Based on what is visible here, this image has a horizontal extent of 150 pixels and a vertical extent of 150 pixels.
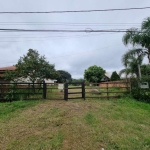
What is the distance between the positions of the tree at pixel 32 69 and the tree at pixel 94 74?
81.9ft

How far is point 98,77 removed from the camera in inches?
1428

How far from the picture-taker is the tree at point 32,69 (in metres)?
10.4

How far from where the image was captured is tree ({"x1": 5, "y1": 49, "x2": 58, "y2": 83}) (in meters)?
10.4

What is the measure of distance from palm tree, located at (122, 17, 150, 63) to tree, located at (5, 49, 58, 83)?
21.8 feet

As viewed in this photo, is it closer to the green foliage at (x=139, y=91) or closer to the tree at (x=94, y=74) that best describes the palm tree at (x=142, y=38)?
the green foliage at (x=139, y=91)
